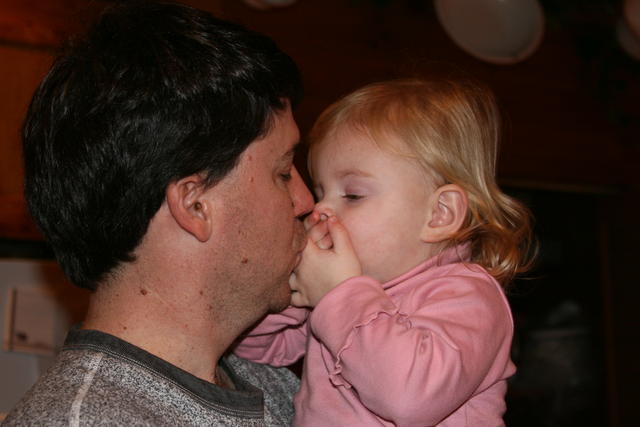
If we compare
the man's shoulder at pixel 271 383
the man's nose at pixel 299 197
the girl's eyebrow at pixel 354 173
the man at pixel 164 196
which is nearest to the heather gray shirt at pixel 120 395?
the man at pixel 164 196

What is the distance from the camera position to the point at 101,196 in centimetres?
131

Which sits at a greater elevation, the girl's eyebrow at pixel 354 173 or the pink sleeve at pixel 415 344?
the girl's eyebrow at pixel 354 173

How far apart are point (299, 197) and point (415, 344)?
1.24ft

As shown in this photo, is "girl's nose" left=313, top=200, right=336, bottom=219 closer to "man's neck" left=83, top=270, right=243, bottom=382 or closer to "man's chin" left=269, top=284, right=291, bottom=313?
"man's chin" left=269, top=284, right=291, bottom=313

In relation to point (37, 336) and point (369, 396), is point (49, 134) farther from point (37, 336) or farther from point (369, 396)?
point (37, 336)

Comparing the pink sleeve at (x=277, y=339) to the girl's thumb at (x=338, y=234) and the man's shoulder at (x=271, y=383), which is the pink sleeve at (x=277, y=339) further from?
the girl's thumb at (x=338, y=234)

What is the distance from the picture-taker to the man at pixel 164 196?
4.20ft

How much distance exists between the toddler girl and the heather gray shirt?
204 millimetres

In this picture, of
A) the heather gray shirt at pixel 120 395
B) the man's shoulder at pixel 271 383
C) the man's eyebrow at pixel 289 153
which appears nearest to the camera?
the heather gray shirt at pixel 120 395

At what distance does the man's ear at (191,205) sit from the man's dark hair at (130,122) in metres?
0.01

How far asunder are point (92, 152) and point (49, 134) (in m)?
0.10

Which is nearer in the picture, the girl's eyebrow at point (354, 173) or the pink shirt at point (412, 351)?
the pink shirt at point (412, 351)

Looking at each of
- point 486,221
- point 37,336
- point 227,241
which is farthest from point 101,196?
point 37,336

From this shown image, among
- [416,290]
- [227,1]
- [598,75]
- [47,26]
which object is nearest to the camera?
[416,290]
